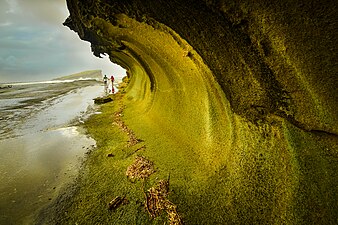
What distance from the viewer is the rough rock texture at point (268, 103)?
2.05 metres

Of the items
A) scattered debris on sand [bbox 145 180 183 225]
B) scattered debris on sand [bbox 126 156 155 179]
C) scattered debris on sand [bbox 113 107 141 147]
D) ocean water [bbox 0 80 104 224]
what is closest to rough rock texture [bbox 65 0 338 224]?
scattered debris on sand [bbox 145 180 183 225]

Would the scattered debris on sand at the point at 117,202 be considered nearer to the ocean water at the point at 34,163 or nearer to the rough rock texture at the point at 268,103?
the rough rock texture at the point at 268,103

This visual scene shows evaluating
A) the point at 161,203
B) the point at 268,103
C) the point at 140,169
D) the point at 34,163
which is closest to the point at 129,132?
the point at 34,163

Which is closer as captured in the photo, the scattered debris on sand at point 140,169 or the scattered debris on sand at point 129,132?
the scattered debris on sand at point 140,169

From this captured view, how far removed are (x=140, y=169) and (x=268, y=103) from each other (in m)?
2.60

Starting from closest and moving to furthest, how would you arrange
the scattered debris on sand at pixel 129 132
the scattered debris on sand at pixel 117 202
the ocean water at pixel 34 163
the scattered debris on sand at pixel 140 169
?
the scattered debris on sand at pixel 117 202 < the ocean water at pixel 34 163 < the scattered debris on sand at pixel 140 169 < the scattered debris on sand at pixel 129 132

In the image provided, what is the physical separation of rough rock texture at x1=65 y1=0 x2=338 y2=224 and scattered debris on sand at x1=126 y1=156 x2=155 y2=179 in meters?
1.05

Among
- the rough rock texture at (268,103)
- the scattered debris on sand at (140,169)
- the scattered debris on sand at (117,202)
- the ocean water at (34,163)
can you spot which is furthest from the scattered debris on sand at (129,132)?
the rough rock texture at (268,103)

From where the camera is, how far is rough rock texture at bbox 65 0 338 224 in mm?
2047

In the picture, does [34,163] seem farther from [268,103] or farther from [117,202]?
[268,103]

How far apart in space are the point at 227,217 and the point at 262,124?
1343 millimetres

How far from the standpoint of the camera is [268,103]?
2.72 m

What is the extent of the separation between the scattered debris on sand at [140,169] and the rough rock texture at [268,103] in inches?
41.2

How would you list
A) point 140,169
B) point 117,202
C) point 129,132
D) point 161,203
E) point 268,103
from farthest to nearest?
point 129,132 < point 140,169 < point 117,202 < point 161,203 < point 268,103
